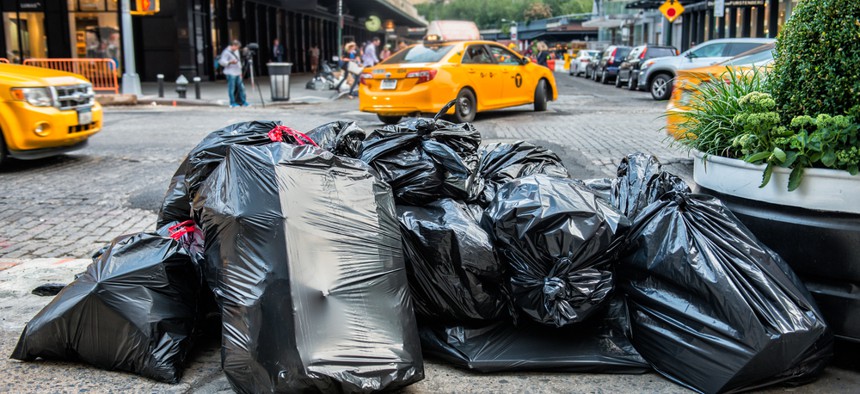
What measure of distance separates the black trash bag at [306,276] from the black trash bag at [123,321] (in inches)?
12.2

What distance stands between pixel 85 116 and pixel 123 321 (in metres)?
6.52

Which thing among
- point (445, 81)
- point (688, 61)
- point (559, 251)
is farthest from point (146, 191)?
point (688, 61)

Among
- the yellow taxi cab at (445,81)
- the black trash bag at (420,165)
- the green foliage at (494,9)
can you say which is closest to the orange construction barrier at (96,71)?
the yellow taxi cab at (445,81)

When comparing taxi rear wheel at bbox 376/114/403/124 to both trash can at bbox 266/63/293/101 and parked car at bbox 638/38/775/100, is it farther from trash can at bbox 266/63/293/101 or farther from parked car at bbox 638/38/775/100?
parked car at bbox 638/38/775/100

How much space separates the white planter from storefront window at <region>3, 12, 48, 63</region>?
2700cm

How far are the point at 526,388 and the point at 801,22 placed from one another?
1.93 meters

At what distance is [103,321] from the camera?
9.69 ft

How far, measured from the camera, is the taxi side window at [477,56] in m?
12.9

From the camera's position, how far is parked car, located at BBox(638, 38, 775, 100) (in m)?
18.2

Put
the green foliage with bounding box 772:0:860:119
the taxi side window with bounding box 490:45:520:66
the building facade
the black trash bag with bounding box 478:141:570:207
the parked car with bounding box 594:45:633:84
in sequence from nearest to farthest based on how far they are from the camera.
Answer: the green foliage with bounding box 772:0:860:119 → the black trash bag with bounding box 478:141:570:207 → the taxi side window with bounding box 490:45:520:66 → the building facade → the parked car with bounding box 594:45:633:84

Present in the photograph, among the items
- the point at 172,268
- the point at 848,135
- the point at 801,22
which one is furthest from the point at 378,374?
the point at 801,22

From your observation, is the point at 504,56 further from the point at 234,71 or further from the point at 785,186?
the point at 785,186

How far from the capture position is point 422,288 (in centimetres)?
314

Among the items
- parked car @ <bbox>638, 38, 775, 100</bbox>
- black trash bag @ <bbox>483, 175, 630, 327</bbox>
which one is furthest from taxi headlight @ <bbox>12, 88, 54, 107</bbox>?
parked car @ <bbox>638, 38, 775, 100</bbox>
